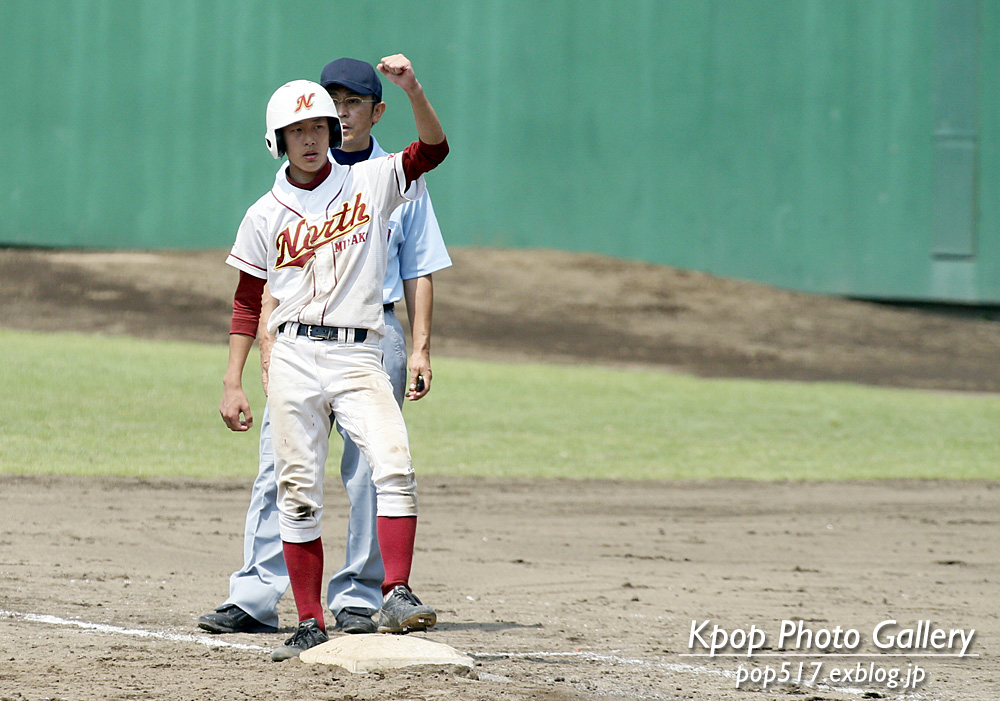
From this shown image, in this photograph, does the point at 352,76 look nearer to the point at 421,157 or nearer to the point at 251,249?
the point at 421,157

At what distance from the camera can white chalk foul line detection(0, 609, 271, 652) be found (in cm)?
404

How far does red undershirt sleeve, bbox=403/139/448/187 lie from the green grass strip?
5.20 meters

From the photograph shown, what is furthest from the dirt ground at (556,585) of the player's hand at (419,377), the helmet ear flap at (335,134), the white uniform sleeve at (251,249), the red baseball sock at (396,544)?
the helmet ear flap at (335,134)

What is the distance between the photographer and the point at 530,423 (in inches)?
442

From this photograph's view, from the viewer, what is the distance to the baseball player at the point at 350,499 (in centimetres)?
427

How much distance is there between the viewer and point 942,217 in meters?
18.5

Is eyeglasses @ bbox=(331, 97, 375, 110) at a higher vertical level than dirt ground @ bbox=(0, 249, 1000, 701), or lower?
higher

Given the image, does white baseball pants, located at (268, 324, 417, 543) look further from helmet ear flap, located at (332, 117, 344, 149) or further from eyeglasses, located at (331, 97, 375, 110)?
eyeglasses, located at (331, 97, 375, 110)

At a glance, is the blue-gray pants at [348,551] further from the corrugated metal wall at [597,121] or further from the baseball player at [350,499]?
the corrugated metal wall at [597,121]

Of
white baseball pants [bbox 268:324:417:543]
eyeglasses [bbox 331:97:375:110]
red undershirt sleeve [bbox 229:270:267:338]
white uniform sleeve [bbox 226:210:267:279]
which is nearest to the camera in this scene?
white baseball pants [bbox 268:324:417:543]

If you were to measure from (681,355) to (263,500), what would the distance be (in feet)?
40.3

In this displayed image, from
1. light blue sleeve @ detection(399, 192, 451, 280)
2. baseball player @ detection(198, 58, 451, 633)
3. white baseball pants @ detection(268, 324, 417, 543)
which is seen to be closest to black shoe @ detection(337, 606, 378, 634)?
baseball player @ detection(198, 58, 451, 633)

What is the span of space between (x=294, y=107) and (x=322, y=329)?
0.71m

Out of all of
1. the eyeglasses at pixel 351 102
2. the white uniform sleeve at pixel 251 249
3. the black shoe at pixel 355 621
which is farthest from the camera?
the eyeglasses at pixel 351 102
